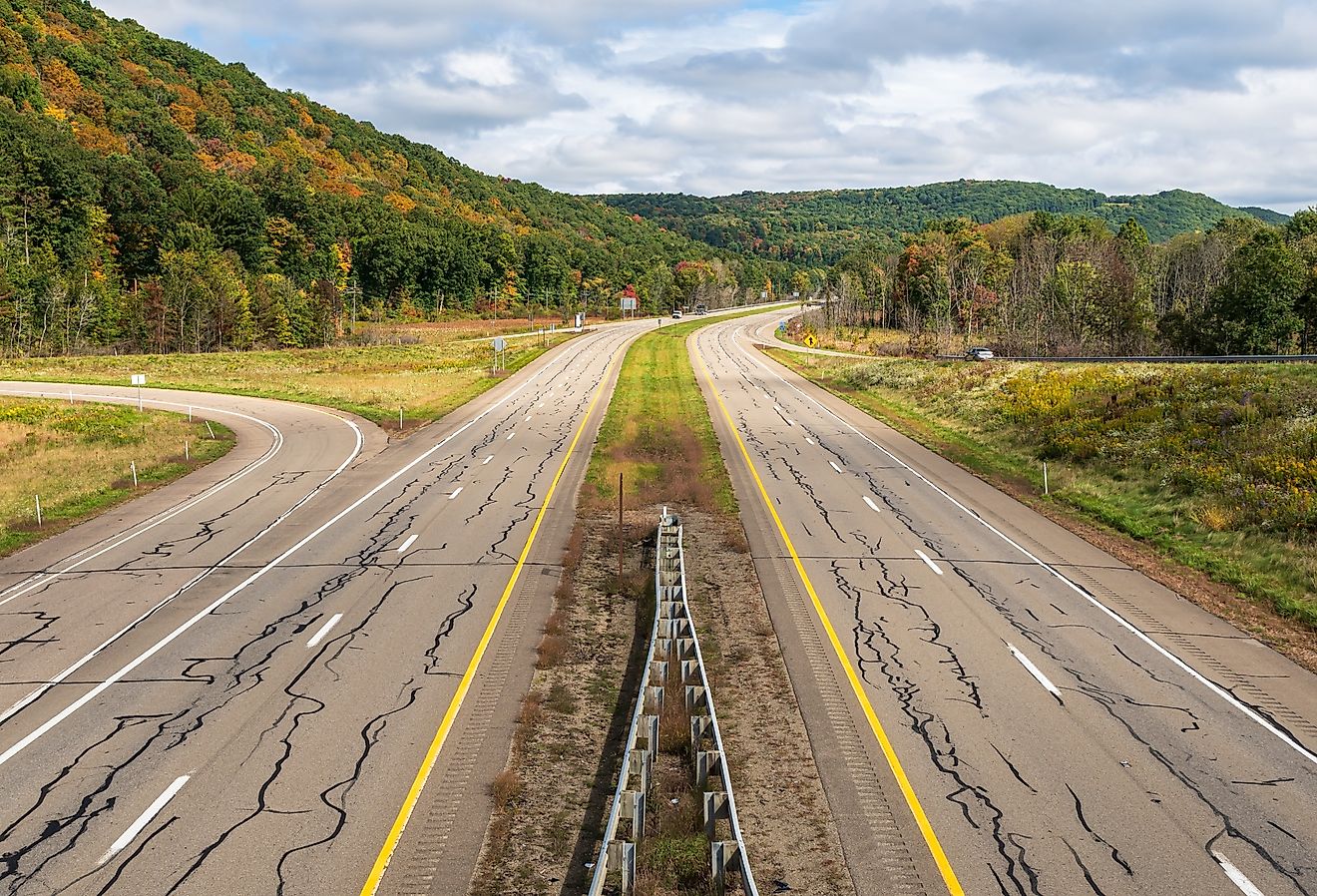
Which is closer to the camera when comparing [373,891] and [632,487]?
A: [373,891]

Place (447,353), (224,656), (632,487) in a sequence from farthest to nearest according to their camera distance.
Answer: (447,353) < (632,487) < (224,656)

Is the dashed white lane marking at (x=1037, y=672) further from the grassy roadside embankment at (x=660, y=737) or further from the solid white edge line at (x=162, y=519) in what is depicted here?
the solid white edge line at (x=162, y=519)

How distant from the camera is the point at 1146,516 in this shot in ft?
89.0

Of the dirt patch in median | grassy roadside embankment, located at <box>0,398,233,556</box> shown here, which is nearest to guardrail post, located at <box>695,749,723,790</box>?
the dirt patch in median

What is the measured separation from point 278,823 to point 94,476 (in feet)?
93.3

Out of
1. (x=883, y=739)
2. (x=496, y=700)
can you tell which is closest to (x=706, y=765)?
(x=883, y=739)

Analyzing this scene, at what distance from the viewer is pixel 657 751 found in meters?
12.2

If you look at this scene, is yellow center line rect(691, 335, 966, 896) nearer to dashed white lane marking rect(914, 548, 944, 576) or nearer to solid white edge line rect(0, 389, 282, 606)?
dashed white lane marking rect(914, 548, 944, 576)

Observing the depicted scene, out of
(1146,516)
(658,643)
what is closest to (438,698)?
(658,643)

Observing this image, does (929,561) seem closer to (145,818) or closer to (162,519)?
(145,818)

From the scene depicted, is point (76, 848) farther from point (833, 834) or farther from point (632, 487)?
point (632, 487)

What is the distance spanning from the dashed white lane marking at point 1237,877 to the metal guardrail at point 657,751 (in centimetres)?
494

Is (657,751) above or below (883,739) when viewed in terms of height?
above

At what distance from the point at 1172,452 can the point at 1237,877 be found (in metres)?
24.9
